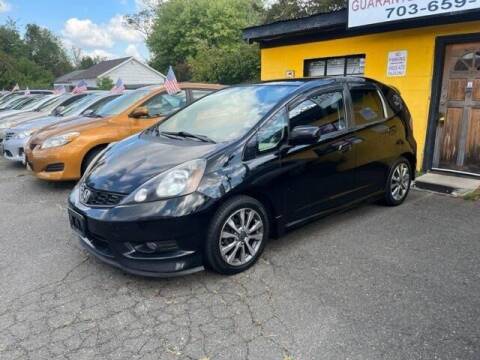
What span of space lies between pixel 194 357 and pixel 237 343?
291 mm

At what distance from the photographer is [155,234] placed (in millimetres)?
2904

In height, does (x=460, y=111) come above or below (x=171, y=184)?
above

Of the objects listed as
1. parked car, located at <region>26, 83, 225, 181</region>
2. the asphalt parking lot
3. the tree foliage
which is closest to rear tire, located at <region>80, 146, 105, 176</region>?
parked car, located at <region>26, 83, 225, 181</region>

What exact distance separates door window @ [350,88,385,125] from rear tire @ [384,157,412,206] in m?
0.72

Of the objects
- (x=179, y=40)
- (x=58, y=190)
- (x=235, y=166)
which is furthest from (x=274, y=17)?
(x=235, y=166)

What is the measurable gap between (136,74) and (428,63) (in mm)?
40403

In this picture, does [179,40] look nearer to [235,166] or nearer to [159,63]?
[159,63]

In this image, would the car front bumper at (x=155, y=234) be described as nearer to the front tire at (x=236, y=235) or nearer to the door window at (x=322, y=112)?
the front tire at (x=236, y=235)

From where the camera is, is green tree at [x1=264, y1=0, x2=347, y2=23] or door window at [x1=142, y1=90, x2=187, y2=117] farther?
green tree at [x1=264, y1=0, x2=347, y2=23]

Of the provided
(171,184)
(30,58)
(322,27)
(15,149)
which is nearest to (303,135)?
(171,184)

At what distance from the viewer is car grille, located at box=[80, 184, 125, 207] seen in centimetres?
306

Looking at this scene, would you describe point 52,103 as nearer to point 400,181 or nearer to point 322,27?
point 322,27

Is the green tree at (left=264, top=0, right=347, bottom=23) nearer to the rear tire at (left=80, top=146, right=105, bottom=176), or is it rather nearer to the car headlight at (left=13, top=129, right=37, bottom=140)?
the car headlight at (left=13, top=129, right=37, bottom=140)

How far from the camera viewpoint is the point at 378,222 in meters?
4.52
